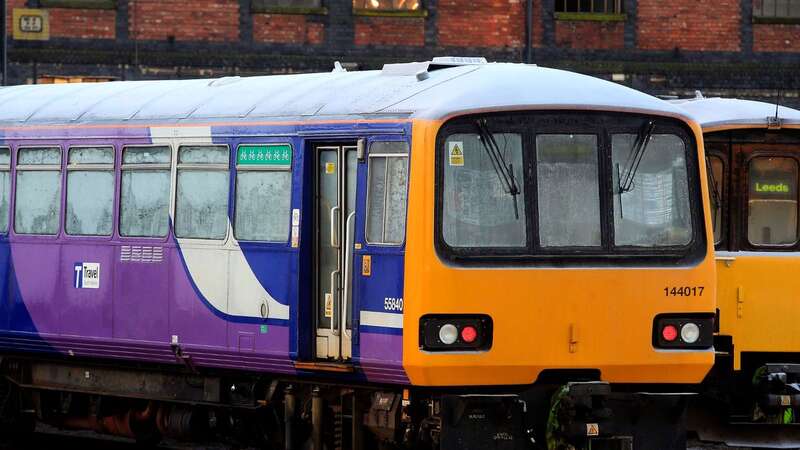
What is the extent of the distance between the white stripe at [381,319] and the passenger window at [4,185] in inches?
165

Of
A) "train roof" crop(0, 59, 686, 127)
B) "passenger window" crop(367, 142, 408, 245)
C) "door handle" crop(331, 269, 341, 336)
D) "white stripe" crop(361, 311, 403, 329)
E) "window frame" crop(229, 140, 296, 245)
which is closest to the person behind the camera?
"white stripe" crop(361, 311, 403, 329)

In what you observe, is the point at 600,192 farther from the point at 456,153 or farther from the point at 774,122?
the point at 774,122

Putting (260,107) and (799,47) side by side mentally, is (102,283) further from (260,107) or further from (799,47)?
(799,47)

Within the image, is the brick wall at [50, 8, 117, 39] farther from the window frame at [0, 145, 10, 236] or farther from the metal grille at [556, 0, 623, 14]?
the window frame at [0, 145, 10, 236]

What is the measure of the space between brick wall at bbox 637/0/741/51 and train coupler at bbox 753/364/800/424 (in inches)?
734

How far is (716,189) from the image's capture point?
51.1 feet

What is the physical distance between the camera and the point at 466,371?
40.3 feet

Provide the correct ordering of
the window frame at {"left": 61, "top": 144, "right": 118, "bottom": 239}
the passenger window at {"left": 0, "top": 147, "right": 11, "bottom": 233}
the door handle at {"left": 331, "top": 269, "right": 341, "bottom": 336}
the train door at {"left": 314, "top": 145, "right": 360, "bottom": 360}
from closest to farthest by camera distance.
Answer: the train door at {"left": 314, "top": 145, "right": 360, "bottom": 360} < the door handle at {"left": 331, "top": 269, "right": 341, "bottom": 336} < the window frame at {"left": 61, "top": 144, "right": 118, "bottom": 239} < the passenger window at {"left": 0, "top": 147, "right": 11, "bottom": 233}

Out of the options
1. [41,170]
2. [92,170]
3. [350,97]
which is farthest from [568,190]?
[41,170]

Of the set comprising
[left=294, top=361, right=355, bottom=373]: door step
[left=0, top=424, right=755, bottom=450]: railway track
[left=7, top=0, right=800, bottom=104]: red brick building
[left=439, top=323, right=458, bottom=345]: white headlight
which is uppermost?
[left=7, top=0, right=800, bottom=104]: red brick building

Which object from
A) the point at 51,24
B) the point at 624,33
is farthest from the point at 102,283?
the point at 624,33

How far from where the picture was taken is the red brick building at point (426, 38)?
1254 inches

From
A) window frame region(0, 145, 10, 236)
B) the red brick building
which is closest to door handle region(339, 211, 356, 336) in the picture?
window frame region(0, 145, 10, 236)

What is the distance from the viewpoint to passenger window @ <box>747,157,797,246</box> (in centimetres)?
1565
